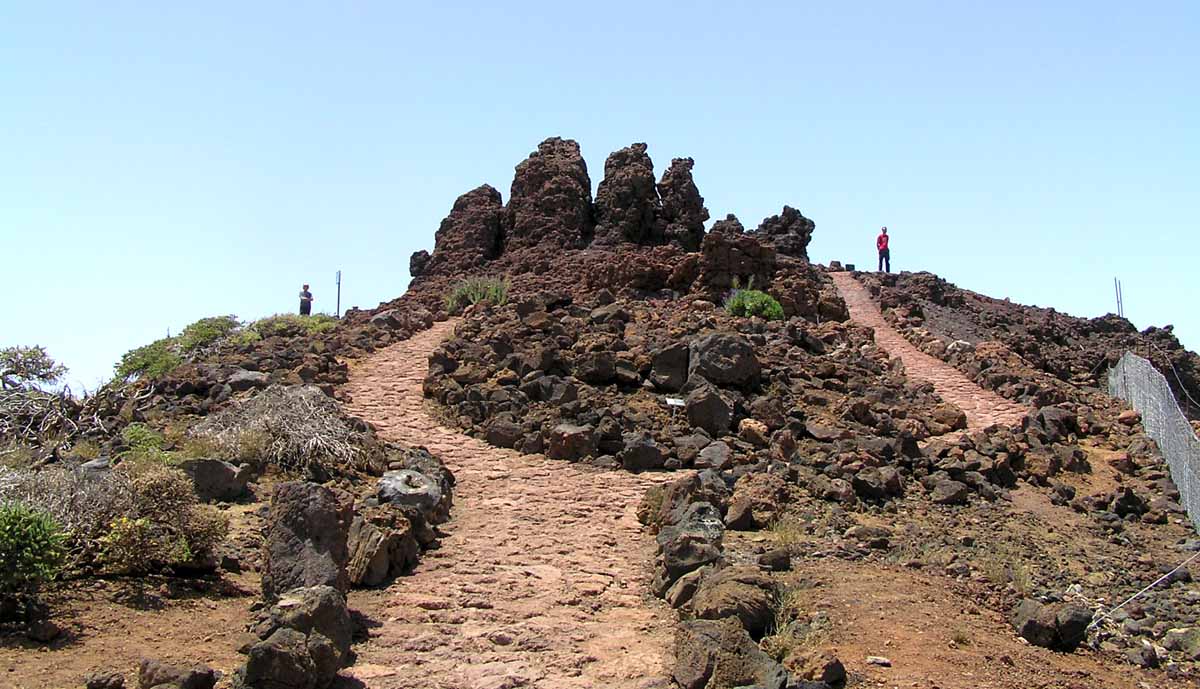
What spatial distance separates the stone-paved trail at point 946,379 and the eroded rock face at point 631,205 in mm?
4799

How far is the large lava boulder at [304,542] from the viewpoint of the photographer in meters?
7.43

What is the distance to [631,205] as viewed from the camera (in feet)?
83.2

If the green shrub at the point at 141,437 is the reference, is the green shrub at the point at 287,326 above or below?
above

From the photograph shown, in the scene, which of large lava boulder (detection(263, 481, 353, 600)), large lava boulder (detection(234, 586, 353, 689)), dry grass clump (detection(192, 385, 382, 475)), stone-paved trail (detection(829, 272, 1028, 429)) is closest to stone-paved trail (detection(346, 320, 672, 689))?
large lava boulder (detection(234, 586, 353, 689))

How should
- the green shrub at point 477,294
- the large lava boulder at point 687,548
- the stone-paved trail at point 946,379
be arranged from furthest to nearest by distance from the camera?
the green shrub at point 477,294 < the stone-paved trail at point 946,379 < the large lava boulder at point 687,548

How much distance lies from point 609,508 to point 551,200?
15.5m

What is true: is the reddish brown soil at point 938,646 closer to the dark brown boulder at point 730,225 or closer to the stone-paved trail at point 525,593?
the stone-paved trail at point 525,593

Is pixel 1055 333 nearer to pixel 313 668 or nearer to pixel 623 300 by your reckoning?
pixel 623 300

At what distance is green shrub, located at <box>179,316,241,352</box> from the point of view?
18656 mm

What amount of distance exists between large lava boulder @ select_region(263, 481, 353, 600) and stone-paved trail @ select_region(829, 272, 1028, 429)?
9.61 m

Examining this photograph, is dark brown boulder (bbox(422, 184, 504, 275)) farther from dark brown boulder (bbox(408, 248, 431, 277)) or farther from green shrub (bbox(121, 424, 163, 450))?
green shrub (bbox(121, 424, 163, 450))

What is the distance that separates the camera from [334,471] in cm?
1089

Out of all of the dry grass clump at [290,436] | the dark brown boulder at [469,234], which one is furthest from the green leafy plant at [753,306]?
the dry grass clump at [290,436]

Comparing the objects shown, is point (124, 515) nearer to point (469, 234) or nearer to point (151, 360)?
point (151, 360)
